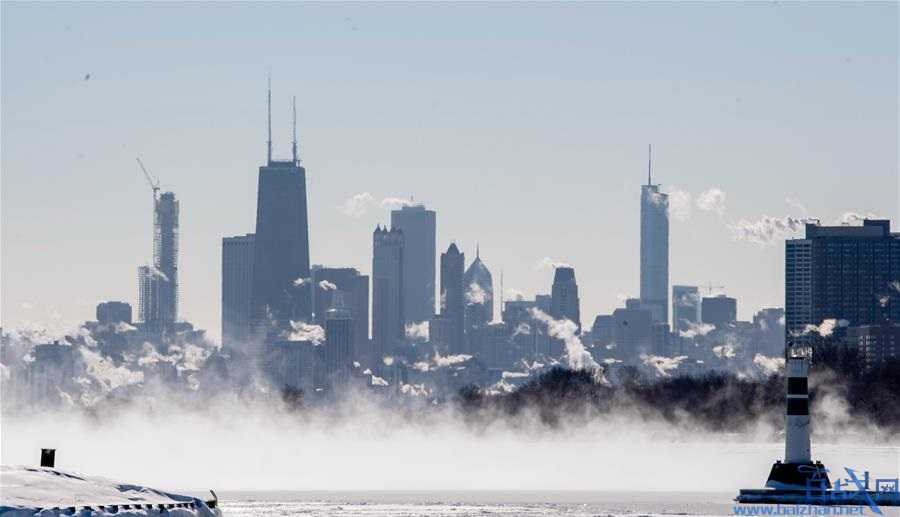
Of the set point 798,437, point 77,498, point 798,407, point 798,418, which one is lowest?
point 77,498

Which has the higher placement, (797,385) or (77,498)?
(797,385)

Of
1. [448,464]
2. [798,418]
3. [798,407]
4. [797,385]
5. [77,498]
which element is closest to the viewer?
[77,498]

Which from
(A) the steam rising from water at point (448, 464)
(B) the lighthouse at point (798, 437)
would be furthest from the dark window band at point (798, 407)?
(A) the steam rising from water at point (448, 464)

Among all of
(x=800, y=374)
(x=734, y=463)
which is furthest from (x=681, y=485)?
(x=800, y=374)

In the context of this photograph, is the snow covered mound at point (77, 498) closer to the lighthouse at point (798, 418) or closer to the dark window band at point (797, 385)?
the dark window band at point (797, 385)

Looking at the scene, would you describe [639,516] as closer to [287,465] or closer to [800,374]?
[800,374]

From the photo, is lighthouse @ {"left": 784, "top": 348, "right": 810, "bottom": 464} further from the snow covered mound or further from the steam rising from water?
the snow covered mound

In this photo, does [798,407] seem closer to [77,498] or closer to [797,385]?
[797,385]

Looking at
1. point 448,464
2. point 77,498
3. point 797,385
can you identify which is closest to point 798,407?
point 797,385

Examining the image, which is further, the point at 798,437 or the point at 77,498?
the point at 798,437

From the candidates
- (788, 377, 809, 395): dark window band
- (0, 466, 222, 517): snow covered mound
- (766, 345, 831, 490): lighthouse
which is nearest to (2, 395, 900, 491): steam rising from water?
(766, 345, 831, 490): lighthouse
